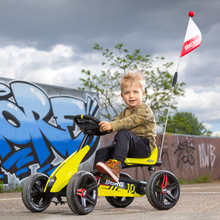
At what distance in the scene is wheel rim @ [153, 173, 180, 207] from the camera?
355 centimetres

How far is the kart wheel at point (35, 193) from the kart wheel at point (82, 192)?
53 centimetres

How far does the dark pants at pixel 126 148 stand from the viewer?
130 inches

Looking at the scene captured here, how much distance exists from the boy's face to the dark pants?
1.39 feet

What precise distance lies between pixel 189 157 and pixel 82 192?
11836mm

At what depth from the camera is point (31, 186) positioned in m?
3.31

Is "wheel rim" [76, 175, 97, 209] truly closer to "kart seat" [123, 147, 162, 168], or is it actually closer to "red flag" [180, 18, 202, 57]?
"kart seat" [123, 147, 162, 168]

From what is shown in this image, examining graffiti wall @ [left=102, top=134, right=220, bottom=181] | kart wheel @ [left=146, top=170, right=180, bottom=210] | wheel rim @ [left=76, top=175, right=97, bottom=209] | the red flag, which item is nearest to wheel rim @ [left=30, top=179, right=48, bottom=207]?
wheel rim @ [left=76, top=175, right=97, bottom=209]

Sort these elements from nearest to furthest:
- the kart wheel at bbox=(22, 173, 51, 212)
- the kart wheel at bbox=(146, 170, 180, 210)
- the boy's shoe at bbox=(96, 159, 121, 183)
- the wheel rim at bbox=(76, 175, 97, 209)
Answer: the wheel rim at bbox=(76, 175, 97, 209) < the boy's shoe at bbox=(96, 159, 121, 183) < the kart wheel at bbox=(22, 173, 51, 212) < the kart wheel at bbox=(146, 170, 180, 210)

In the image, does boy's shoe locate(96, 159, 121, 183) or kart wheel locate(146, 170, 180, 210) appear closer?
boy's shoe locate(96, 159, 121, 183)

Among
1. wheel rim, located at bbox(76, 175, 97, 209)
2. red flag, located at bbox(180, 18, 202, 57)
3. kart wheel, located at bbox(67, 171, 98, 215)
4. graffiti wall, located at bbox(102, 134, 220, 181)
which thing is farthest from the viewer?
graffiti wall, located at bbox(102, 134, 220, 181)

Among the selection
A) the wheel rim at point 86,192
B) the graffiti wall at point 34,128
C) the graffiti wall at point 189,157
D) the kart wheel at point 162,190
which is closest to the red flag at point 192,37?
the kart wheel at point 162,190

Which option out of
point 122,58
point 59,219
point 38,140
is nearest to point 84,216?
point 59,219

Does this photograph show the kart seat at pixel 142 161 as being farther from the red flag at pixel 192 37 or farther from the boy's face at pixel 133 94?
the red flag at pixel 192 37

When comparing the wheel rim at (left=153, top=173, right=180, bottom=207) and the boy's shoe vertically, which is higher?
the boy's shoe
